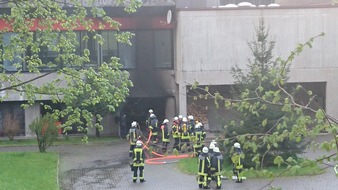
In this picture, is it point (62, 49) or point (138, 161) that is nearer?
point (62, 49)

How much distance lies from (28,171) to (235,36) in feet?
43.9

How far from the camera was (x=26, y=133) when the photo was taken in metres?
32.2

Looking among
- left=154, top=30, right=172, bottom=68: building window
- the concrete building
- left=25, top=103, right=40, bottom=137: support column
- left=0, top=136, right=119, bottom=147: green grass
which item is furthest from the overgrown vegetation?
the concrete building

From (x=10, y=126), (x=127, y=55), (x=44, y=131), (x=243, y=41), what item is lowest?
(x=10, y=126)

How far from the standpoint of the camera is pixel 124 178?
1952 centimetres

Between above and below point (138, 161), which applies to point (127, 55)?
above

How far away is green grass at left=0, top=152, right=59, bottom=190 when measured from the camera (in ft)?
57.8

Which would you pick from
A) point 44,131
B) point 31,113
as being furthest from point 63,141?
point 44,131

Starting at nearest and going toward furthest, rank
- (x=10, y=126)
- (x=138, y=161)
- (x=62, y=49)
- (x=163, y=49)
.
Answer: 1. (x=62, y=49)
2. (x=138, y=161)
3. (x=10, y=126)
4. (x=163, y=49)

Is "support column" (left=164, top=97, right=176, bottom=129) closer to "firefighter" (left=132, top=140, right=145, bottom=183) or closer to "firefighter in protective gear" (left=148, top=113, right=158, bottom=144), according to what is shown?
"firefighter in protective gear" (left=148, top=113, right=158, bottom=144)

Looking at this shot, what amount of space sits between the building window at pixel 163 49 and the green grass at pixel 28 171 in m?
9.80

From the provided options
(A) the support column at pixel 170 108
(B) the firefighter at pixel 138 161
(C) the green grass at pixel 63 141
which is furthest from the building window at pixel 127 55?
(B) the firefighter at pixel 138 161

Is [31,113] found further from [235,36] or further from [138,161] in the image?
[138,161]

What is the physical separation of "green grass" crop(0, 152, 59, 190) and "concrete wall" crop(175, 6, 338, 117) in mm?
8606
